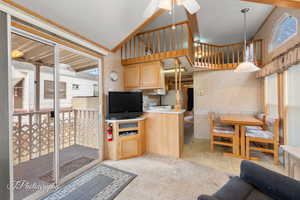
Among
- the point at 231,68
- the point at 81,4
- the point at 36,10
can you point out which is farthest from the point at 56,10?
the point at 231,68

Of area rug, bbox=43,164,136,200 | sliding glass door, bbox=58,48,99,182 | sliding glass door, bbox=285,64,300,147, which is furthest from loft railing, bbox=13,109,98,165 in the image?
sliding glass door, bbox=285,64,300,147

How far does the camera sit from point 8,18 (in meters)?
1.31

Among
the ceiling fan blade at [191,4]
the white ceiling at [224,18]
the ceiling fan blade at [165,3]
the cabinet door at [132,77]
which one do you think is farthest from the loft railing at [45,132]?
the white ceiling at [224,18]

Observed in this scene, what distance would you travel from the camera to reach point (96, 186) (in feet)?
5.91

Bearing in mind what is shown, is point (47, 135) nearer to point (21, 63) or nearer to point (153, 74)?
point (21, 63)

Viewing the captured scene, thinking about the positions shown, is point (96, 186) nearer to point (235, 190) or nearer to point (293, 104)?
point (235, 190)

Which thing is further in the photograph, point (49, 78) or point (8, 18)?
point (49, 78)

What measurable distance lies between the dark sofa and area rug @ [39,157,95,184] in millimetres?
2348

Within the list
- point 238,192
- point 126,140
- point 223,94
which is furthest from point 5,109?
point 223,94

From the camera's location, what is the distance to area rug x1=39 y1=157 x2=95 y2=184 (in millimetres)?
1958

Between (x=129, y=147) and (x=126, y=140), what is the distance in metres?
0.18

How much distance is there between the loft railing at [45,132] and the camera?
225 cm

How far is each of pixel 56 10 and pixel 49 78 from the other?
1.43m

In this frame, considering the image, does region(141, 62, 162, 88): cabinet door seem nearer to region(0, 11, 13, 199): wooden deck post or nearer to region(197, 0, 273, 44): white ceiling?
region(197, 0, 273, 44): white ceiling
